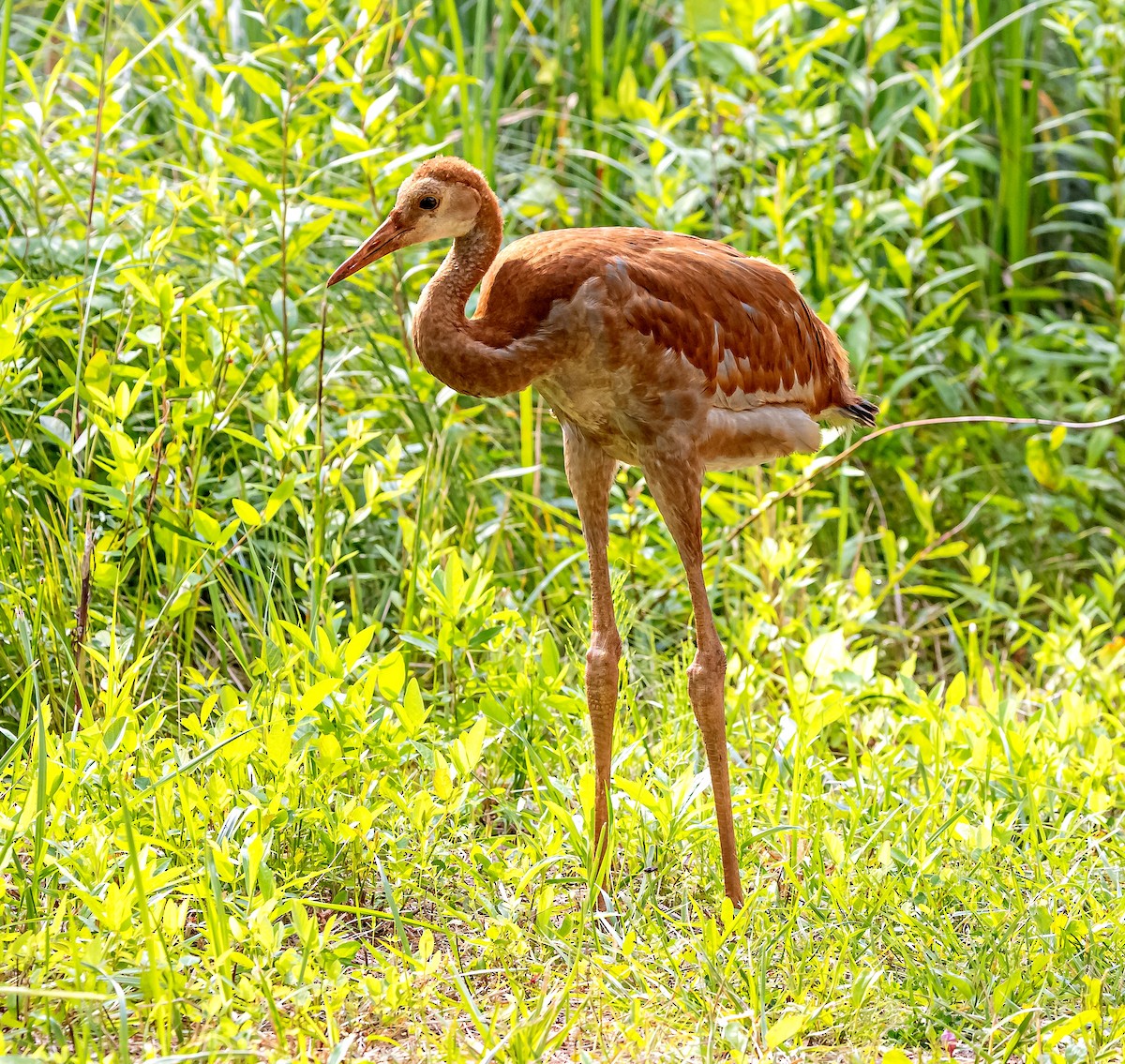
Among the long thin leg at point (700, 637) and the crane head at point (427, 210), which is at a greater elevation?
the crane head at point (427, 210)

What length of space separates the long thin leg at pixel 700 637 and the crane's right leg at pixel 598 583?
205mm

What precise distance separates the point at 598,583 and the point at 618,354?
1.97 ft

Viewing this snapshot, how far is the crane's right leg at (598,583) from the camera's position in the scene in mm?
2986

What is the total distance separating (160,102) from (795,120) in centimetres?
238

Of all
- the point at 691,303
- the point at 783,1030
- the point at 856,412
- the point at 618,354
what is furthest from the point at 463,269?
the point at 783,1030

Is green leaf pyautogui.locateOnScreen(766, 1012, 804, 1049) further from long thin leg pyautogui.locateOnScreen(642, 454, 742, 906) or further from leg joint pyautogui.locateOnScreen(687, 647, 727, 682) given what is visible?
leg joint pyautogui.locateOnScreen(687, 647, 727, 682)

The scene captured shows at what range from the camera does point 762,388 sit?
2959 mm

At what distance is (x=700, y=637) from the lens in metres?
2.86

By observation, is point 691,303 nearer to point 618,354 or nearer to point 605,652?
point 618,354

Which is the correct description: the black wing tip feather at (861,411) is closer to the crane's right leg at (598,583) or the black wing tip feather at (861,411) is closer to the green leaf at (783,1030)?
the crane's right leg at (598,583)

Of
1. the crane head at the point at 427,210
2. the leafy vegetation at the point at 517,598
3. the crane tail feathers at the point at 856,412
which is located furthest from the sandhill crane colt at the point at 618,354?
the leafy vegetation at the point at 517,598

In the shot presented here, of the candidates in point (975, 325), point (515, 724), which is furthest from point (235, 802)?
point (975, 325)

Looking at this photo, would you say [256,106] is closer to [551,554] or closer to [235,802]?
[551,554]

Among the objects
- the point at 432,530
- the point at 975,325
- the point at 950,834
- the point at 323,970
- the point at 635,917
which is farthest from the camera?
the point at 975,325
